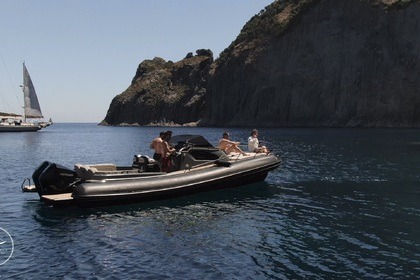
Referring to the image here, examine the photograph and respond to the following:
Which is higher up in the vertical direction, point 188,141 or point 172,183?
point 188,141

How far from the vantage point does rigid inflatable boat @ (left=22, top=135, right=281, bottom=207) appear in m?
15.8

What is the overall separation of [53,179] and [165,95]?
145 metres

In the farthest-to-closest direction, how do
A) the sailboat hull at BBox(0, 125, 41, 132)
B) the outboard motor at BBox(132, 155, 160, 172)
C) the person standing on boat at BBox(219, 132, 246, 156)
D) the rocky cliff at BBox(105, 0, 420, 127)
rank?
the sailboat hull at BBox(0, 125, 41, 132), the rocky cliff at BBox(105, 0, 420, 127), the person standing on boat at BBox(219, 132, 246, 156), the outboard motor at BBox(132, 155, 160, 172)

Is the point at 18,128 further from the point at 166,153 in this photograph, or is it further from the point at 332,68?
the point at 166,153

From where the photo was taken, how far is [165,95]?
15975 centimetres

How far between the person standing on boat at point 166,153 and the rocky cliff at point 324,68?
8384 cm

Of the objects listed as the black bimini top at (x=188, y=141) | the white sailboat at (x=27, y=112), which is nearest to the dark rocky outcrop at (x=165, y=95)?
the white sailboat at (x=27, y=112)

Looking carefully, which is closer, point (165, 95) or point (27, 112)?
point (27, 112)

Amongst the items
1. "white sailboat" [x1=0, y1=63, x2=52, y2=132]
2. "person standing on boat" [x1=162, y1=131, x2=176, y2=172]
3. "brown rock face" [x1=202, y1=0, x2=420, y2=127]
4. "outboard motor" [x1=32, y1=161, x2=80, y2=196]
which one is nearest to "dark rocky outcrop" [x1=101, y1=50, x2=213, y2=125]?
"brown rock face" [x1=202, y1=0, x2=420, y2=127]

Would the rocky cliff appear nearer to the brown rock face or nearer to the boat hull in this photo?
the brown rock face

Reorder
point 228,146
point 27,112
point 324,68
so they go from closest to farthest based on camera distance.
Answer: point 228,146
point 27,112
point 324,68

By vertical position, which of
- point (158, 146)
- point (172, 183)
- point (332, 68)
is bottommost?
point (172, 183)
